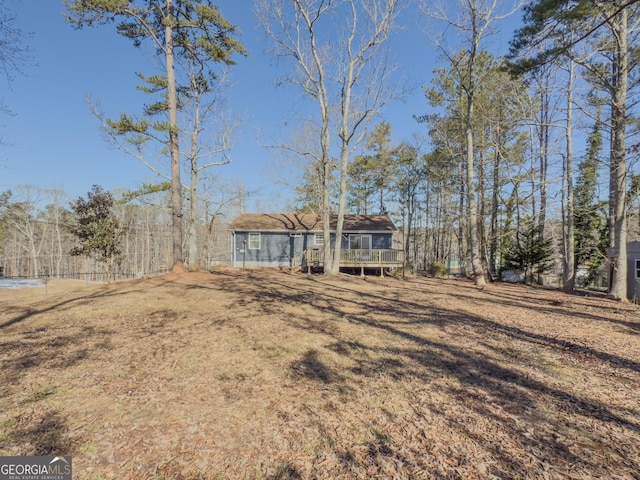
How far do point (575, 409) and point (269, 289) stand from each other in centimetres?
778

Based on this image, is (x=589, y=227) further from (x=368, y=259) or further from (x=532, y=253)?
(x=368, y=259)

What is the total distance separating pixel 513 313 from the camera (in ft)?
23.6

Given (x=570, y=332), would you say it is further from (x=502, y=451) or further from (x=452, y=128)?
(x=452, y=128)

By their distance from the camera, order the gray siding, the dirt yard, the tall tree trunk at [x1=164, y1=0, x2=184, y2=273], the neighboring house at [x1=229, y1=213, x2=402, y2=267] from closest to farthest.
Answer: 1. the dirt yard
2. the tall tree trunk at [x1=164, y1=0, x2=184, y2=273]
3. the neighboring house at [x1=229, y1=213, x2=402, y2=267]
4. the gray siding

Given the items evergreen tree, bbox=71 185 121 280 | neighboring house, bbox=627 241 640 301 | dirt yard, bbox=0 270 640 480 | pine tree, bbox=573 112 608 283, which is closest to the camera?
dirt yard, bbox=0 270 640 480

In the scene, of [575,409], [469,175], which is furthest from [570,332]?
[469,175]

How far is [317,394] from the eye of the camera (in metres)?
3.33

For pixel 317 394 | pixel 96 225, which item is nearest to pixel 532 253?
pixel 317 394

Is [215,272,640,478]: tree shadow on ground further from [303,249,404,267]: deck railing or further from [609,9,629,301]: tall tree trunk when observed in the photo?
[303,249,404,267]: deck railing

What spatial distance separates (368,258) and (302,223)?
20.9 feet

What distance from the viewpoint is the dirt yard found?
7.59 ft

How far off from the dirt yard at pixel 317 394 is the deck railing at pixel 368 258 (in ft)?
34.5

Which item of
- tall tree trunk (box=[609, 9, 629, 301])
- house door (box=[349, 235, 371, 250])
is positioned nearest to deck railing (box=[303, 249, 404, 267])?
house door (box=[349, 235, 371, 250])

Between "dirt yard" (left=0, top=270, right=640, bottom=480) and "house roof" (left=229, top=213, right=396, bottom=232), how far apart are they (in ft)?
46.3
